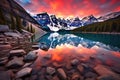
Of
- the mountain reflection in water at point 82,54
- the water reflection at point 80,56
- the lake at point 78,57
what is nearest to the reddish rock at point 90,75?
the lake at point 78,57

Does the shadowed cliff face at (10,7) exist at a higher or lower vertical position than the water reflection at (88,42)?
higher

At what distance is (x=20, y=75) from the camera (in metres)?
6.64

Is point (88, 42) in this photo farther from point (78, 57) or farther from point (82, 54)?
point (78, 57)

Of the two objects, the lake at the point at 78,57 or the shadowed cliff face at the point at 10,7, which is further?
the shadowed cliff face at the point at 10,7

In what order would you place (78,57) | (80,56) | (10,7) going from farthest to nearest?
(10,7)
(80,56)
(78,57)

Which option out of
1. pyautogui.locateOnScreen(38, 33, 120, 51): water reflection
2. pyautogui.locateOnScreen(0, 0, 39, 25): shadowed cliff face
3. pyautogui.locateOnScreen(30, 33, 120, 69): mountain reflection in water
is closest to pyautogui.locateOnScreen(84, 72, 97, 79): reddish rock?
pyautogui.locateOnScreen(30, 33, 120, 69): mountain reflection in water

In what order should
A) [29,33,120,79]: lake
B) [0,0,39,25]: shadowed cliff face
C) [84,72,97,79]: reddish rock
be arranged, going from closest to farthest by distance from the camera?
1. [84,72,97,79]: reddish rock
2. [29,33,120,79]: lake
3. [0,0,39,25]: shadowed cliff face

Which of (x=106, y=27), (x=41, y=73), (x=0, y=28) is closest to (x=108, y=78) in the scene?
(x=41, y=73)

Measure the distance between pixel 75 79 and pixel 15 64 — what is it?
219 inches

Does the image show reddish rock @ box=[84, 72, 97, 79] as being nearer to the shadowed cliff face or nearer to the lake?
the lake

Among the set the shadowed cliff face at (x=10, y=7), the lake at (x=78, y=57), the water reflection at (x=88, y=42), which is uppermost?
the shadowed cliff face at (x=10, y=7)

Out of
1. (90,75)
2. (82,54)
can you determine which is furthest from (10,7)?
(90,75)

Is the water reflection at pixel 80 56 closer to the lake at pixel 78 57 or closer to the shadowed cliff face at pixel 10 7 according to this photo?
the lake at pixel 78 57

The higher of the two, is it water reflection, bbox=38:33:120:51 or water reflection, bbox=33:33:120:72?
water reflection, bbox=38:33:120:51
